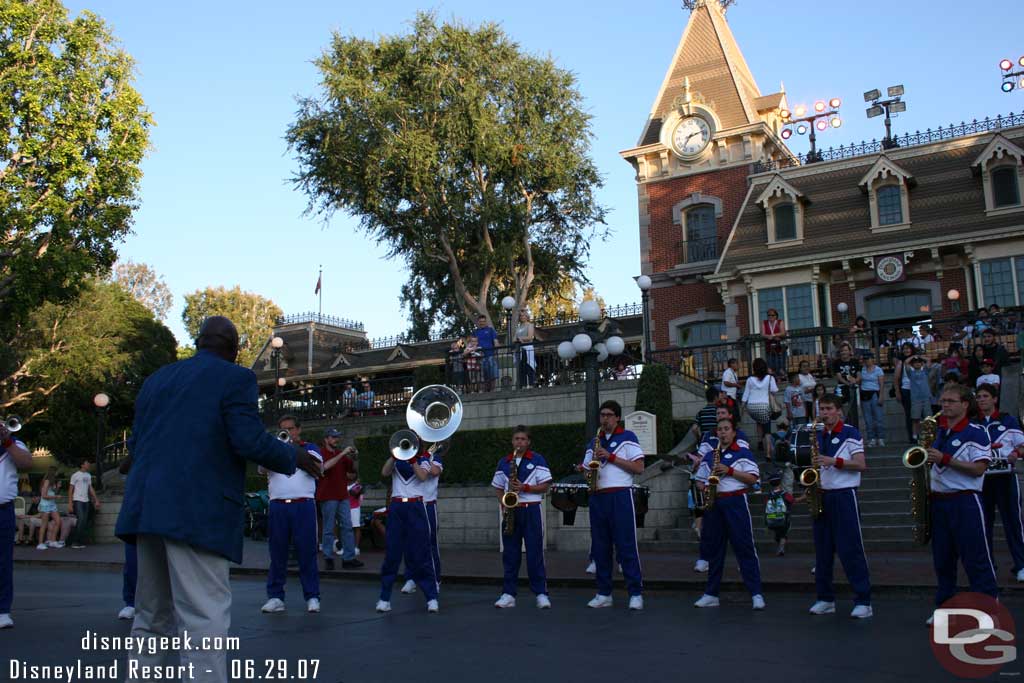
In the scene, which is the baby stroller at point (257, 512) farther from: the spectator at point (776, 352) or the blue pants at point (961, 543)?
the blue pants at point (961, 543)

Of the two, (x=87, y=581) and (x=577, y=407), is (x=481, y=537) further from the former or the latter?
(x=87, y=581)

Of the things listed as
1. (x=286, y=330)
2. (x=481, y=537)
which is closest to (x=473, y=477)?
(x=481, y=537)

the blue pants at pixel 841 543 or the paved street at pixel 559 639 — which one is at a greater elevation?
the blue pants at pixel 841 543

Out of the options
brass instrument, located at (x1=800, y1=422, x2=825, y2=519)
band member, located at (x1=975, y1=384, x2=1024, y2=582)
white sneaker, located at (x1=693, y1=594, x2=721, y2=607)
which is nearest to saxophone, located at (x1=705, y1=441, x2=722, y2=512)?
white sneaker, located at (x1=693, y1=594, x2=721, y2=607)

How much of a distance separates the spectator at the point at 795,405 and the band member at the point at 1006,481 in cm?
672

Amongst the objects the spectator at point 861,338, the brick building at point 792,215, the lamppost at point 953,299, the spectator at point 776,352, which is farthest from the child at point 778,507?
the lamppost at point 953,299

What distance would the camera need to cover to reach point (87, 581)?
47.3 ft

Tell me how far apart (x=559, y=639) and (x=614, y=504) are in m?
2.31

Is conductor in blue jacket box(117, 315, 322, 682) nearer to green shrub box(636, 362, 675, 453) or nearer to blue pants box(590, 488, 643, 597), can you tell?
blue pants box(590, 488, 643, 597)

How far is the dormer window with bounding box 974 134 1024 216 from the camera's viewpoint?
26547mm

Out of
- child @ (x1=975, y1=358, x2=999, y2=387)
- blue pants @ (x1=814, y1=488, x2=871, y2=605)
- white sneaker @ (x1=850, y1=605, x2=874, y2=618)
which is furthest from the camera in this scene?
child @ (x1=975, y1=358, x2=999, y2=387)

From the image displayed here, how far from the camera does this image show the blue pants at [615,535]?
9789mm

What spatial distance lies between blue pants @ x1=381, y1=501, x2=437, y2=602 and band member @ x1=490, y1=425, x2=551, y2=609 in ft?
2.70

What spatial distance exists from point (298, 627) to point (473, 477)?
12002 mm
